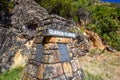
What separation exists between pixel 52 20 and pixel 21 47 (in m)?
2.88

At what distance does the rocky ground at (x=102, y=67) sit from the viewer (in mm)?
5809

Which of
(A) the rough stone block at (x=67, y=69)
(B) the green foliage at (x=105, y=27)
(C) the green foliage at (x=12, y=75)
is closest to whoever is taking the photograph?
(A) the rough stone block at (x=67, y=69)

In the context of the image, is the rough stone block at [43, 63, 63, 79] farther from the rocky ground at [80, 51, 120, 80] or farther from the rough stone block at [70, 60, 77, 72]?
the rocky ground at [80, 51, 120, 80]

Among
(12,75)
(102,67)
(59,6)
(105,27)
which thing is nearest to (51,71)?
(12,75)

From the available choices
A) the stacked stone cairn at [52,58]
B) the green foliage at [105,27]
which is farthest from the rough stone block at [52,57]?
the green foliage at [105,27]

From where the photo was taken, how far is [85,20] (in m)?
13.3

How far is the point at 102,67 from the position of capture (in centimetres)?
681

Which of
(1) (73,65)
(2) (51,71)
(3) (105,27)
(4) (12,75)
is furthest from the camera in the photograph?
(3) (105,27)

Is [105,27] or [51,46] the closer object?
[51,46]

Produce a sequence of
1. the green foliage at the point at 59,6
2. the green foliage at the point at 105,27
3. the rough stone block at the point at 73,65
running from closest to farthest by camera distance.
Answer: the rough stone block at the point at 73,65, the green foliage at the point at 59,6, the green foliage at the point at 105,27

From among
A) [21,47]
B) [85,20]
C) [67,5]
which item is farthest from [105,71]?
[85,20]

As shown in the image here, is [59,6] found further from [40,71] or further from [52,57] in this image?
[40,71]

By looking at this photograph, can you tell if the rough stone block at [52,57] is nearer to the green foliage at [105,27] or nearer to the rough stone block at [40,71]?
the rough stone block at [40,71]

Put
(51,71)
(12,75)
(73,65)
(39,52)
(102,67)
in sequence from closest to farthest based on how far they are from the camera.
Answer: (51,71) → (39,52) → (73,65) → (12,75) → (102,67)
